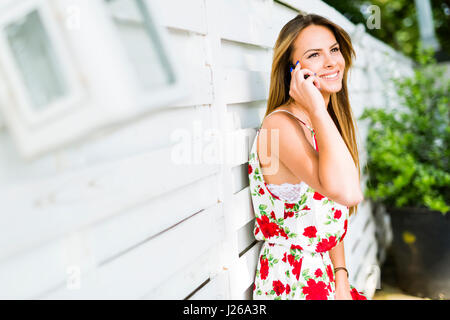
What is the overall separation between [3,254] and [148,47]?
43cm

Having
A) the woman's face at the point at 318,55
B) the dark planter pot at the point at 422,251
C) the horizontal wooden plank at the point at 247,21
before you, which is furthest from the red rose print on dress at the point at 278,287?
the dark planter pot at the point at 422,251

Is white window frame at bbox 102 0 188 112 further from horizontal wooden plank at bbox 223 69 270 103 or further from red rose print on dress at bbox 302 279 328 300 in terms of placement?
red rose print on dress at bbox 302 279 328 300

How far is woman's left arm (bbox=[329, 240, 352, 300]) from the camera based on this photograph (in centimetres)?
162

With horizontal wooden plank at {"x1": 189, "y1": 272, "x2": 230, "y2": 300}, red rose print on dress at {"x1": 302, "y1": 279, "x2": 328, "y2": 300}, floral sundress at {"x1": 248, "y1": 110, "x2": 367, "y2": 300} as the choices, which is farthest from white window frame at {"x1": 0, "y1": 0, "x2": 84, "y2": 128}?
red rose print on dress at {"x1": 302, "y1": 279, "x2": 328, "y2": 300}

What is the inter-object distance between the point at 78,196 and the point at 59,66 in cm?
28

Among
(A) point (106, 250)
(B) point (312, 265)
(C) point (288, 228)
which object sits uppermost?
(A) point (106, 250)

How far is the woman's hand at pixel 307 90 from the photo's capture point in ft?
4.29

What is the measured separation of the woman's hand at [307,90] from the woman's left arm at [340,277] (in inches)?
29.7

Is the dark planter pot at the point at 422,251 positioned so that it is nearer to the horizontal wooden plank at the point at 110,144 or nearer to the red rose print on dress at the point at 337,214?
the red rose print on dress at the point at 337,214

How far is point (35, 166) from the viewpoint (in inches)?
27.8

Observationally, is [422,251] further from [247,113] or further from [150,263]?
[150,263]

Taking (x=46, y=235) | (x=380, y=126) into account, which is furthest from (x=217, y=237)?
(x=380, y=126)

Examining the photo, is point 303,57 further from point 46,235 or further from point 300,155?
point 46,235

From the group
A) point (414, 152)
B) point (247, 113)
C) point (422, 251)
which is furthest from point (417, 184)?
point (247, 113)
